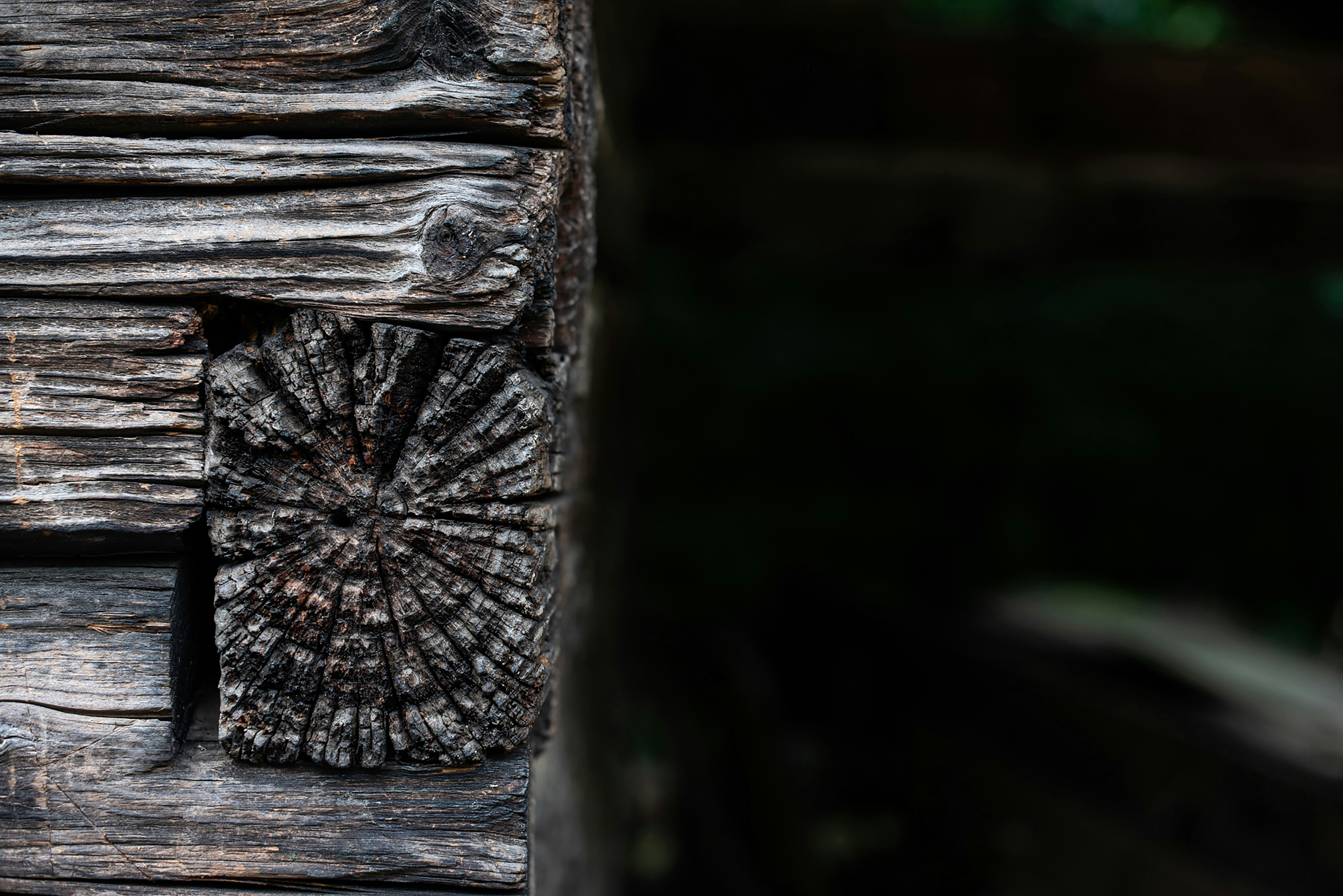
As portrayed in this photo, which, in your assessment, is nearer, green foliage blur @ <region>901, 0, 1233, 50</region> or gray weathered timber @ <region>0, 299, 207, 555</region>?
gray weathered timber @ <region>0, 299, 207, 555</region>

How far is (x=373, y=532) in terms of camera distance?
0.79m

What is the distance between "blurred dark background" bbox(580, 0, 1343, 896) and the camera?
235cm

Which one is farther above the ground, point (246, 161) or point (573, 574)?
point (246, 161)

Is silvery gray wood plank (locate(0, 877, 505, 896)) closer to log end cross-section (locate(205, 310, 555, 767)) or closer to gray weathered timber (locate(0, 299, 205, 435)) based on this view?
log end cross-section (locate(205, 310, 555, 767))

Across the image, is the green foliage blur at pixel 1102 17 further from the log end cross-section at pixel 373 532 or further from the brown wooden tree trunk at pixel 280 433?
the log end cross-section at pixel 373 532

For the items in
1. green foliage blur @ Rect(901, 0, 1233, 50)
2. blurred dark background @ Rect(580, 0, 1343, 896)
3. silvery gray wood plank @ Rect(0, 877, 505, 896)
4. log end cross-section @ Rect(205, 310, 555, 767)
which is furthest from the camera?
green foliage blur @ Rect(901, 0, 1233, 50)

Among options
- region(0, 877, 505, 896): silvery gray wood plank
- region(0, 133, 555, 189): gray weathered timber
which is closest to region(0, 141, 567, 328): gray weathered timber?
region(0, 133, 555, 189): gray weathered timber

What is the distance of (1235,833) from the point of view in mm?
2092

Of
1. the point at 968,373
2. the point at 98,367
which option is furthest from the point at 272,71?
the point at 968,373

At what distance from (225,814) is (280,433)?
1.53 ft

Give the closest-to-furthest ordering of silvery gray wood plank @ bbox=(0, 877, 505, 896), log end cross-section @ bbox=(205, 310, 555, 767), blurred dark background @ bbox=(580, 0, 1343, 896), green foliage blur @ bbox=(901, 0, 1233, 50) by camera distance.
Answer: log end cross-section @ bbox=(205, 310, 555, 767) < silvery gray wood plank @ bbox=(0, 877, 505, 896) < blurred dark background @ bbox=(580, 0, 1343, 896) < green foliage blur @ bbox=(901, 0, 1233, 50)

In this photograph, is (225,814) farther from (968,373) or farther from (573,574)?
(968,373)

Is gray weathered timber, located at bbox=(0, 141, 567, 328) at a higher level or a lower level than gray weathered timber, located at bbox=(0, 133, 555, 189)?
lower

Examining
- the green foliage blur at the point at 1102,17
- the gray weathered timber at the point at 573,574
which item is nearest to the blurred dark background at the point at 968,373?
the green foliage blur at the point at 1102,17
